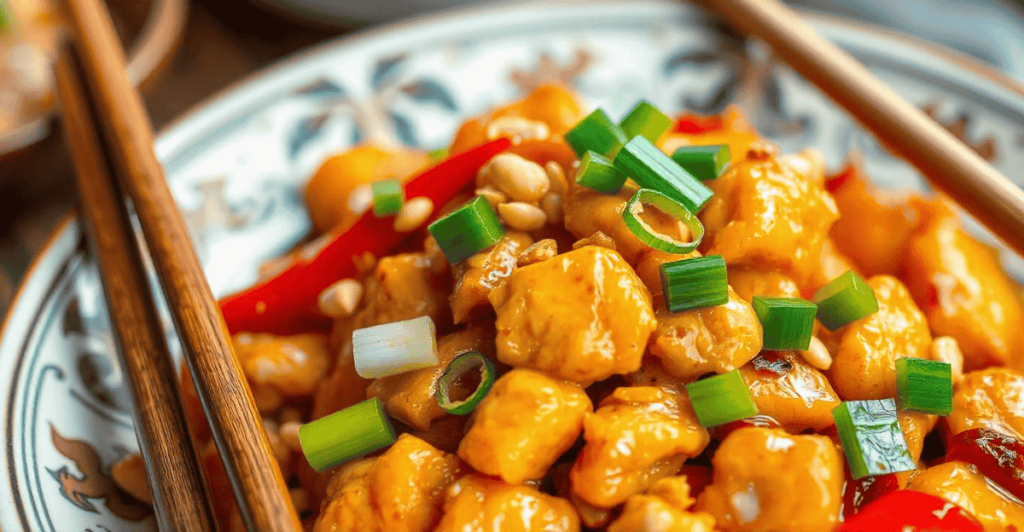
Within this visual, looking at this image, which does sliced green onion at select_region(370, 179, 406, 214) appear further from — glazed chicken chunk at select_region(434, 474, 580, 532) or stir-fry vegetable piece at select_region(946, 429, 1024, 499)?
stir-fry vegetable piece at select_region(946, 429, 1024, 499)

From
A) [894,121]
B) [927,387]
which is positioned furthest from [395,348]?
[894,121]

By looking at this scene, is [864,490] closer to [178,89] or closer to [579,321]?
[579,321]

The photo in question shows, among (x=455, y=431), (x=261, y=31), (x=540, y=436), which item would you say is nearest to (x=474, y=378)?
(x=455, y=431)

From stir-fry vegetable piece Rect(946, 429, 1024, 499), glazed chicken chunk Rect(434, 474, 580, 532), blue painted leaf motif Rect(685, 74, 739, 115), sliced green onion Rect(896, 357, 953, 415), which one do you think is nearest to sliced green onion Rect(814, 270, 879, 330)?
sliced green onion Rect(896, 357, 953, 415)

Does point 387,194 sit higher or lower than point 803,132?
higher

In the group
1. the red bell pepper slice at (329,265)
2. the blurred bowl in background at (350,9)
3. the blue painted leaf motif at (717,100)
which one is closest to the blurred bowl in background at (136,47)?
the blurred bowl in background at (350,9)

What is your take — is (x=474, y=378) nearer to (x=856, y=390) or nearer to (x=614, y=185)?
(x=614, y=185)

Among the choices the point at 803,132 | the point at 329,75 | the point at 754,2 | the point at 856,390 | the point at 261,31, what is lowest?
the point at 856,390
